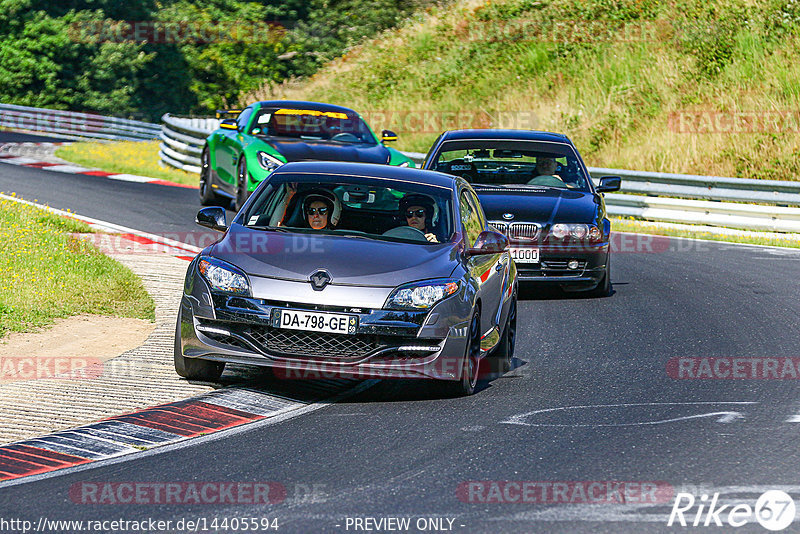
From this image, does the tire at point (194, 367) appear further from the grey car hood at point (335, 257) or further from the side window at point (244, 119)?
the side window at point (244, 119)

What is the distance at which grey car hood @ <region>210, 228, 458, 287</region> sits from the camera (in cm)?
808

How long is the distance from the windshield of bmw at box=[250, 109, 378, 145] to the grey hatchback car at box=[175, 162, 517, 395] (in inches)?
348

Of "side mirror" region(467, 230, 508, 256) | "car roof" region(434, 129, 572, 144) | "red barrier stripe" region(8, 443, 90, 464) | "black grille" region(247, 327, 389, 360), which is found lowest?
"red barrier stripe" region(8, 443, 90, 464)

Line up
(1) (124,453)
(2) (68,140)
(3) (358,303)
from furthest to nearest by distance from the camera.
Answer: (2) (68,140) < (3) (358,303) < (1) (124,453)

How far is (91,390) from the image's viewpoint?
825 centimetres

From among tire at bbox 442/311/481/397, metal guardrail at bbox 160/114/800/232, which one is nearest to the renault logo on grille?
tire at bbox 442/311/481/397

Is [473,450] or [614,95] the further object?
[614,95]

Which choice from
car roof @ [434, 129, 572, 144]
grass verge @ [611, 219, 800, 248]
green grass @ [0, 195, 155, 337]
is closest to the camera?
green grass @ [0, 195, 155, 337]

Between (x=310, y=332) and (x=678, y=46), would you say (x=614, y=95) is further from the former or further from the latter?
(x=310, y=332)

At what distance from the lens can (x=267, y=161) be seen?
16703 millimetres

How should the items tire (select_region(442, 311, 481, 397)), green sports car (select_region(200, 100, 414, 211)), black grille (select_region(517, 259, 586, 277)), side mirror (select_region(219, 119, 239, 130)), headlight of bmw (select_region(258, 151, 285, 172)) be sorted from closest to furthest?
tire (select_region(442, 311, 481, 397)) → black grille (select_region(517, 259, 586, 277)) → headlight of bmw (select_region(258, 151, 285, 172)) → green sports car (select_region(200, 100, 414, 211)) → side mirror (select_region(219, 119, 239, 130))

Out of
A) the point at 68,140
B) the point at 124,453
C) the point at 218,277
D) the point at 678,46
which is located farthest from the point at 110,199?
the point at 68,140

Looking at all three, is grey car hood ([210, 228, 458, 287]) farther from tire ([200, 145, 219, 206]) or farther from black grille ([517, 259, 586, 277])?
tire ([200, 145, 219, 206])

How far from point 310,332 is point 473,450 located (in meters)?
1.52
